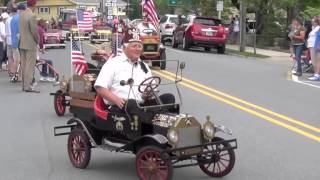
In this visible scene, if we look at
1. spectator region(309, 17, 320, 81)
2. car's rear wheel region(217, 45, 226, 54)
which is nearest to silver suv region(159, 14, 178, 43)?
car's rear wheel region(217, 45, 226, 54)

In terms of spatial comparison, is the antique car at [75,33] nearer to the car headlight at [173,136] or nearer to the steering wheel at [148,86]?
the steering wheel at [148,86]

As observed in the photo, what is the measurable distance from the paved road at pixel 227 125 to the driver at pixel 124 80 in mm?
815

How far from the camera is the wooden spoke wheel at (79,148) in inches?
293

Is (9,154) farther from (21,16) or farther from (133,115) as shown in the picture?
(21,16)

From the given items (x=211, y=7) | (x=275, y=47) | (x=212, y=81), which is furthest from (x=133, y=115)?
(x=211, y=7)

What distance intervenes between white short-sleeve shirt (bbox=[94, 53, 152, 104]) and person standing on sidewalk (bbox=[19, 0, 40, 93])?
25.0ft

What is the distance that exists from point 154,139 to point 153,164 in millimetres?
244

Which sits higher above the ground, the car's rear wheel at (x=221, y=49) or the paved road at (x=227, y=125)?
the car's rear wheel at (x=221, y=49)

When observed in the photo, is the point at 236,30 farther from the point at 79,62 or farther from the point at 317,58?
the point at 79,62

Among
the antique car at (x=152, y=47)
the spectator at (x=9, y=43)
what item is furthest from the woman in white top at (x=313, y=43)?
the spectator at (x=9, y=43)

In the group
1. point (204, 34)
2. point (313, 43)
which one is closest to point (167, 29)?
point (204, 34)

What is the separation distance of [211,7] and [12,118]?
3571 centimetres

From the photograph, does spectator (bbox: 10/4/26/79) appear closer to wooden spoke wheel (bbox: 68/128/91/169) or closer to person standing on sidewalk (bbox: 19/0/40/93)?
person standing on sidewalk (bbox: 19/0/40/93)

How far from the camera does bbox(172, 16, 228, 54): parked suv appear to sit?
31.5 m
